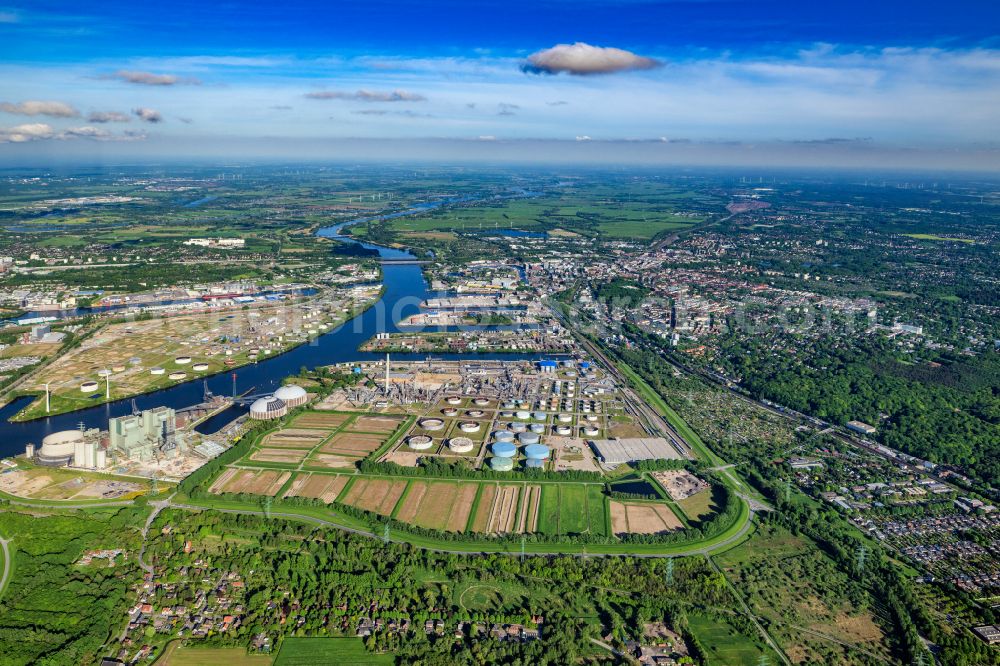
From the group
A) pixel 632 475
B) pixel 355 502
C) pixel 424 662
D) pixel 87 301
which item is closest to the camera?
pixel 424 662

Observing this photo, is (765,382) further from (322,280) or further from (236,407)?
(322,280)

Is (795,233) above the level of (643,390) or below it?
above

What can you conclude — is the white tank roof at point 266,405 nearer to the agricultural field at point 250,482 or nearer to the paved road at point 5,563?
the agricultural field at point 250,482

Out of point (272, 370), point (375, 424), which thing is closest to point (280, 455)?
point (375, 424)

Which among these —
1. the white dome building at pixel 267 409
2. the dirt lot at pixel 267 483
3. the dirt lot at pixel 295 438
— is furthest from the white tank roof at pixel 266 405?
the dirt lot at pixel 267 483

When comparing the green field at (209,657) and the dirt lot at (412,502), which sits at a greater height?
the dirt lot at (412,502)

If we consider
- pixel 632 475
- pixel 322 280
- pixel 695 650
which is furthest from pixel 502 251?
pixel 695 650
